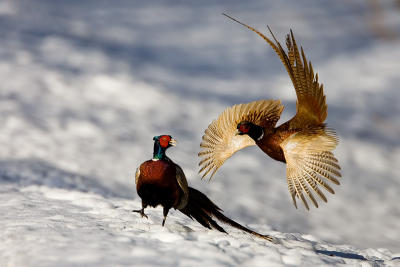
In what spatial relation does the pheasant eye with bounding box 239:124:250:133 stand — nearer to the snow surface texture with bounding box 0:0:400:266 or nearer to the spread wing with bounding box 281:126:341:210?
the spread wing with bounding box 281:126:341:210

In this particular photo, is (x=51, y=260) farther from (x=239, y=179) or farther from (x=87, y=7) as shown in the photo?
(x=87, y=7)

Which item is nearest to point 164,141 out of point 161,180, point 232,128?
point 161,180

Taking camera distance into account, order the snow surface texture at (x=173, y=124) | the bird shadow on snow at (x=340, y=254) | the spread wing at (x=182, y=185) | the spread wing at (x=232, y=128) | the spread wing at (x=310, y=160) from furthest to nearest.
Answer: the bird shadow on snow at (x=340, y=254)
the spread wing at (x=182, y=185)
the snow surface texture at (x=173, y=124)
the spread wing at (x=232, y=128)
the spread wing at (x=310, y=160)

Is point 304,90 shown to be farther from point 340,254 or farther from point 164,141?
point 340,254

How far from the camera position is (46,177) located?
5.59m

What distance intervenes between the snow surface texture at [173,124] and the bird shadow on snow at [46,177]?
3cm

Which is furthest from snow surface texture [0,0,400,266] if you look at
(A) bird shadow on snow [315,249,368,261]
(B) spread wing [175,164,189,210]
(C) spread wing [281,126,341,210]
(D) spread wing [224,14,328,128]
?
(D) spread wing [224,14,328,128]

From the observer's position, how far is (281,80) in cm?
1097

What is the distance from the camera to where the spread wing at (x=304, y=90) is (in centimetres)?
278

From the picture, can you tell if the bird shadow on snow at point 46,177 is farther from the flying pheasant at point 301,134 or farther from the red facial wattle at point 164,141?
the flying pheasant at point 301,134

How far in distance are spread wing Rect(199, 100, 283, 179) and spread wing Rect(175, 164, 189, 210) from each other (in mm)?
286

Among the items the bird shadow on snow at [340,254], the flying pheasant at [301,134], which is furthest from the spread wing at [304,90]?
the bird shadow on snow at [340,254]

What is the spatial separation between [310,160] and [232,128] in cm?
50

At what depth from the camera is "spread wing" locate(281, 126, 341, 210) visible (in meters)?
2.71
